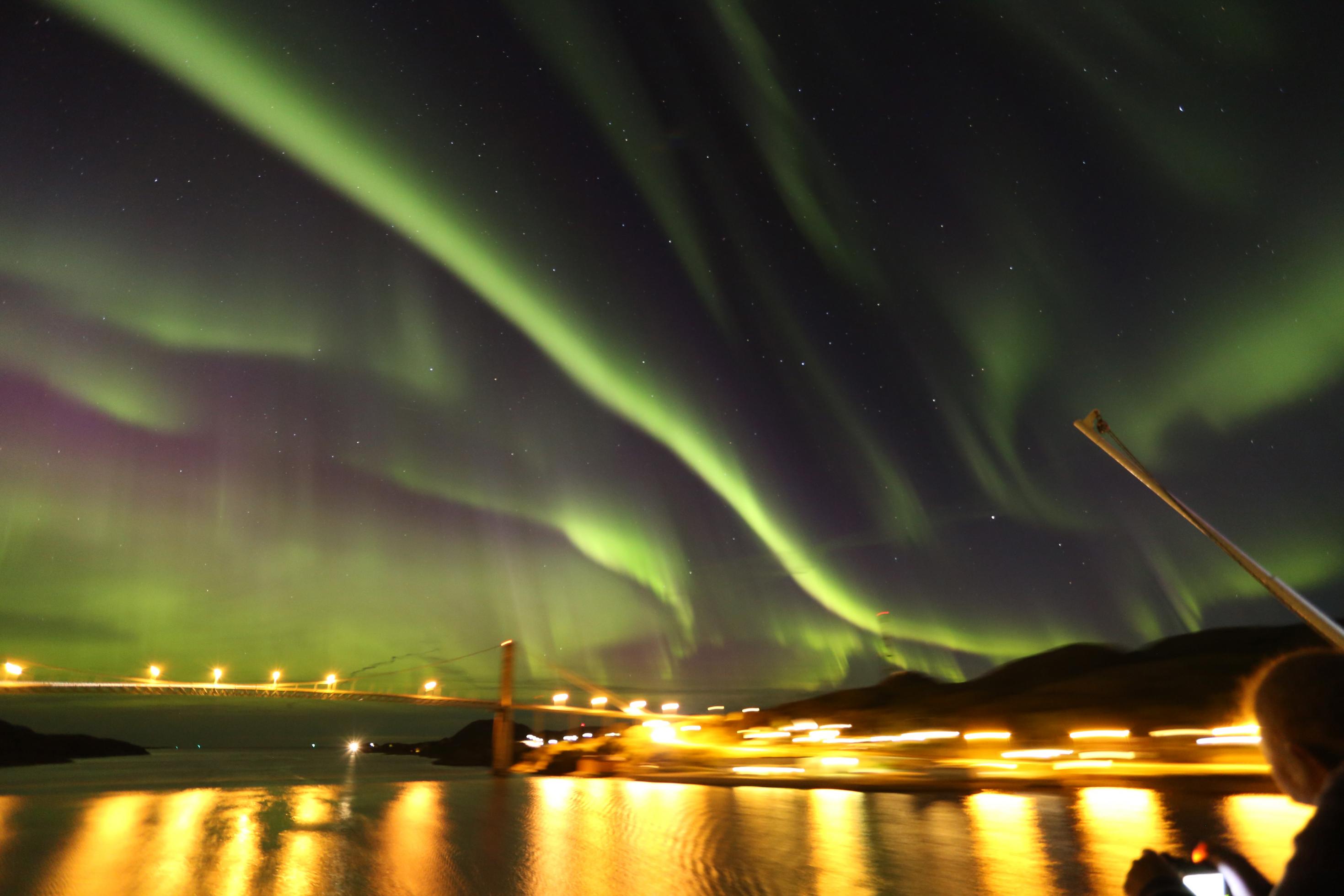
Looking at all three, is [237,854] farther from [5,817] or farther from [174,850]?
[5,817]

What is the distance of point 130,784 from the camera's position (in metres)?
69.1

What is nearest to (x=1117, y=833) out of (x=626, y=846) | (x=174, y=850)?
(x=626, y=846)

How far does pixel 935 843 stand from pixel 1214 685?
174096 millimetres

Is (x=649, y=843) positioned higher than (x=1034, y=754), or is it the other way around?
(x=649, y=843)

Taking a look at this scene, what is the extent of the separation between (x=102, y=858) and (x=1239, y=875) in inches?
787

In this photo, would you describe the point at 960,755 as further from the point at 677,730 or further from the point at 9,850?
the point at 677,730

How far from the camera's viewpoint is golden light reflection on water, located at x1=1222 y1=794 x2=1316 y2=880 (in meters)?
11.0

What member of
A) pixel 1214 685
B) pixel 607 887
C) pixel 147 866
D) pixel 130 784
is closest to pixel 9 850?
pixel 147 866

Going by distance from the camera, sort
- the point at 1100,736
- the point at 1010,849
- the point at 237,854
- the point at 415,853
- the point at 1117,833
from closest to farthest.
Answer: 1. the point at 1010,849
2. the point at 1117,833
3. the point at 415,853
4. the point at 237,854
5. the point at 1100,736

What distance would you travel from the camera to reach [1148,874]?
7.19ft

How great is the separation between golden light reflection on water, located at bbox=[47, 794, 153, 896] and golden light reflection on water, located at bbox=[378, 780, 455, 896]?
3.50 meters

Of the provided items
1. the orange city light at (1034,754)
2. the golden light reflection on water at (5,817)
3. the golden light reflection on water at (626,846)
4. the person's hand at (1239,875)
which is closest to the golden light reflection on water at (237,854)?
the golden light reflection on water at (626,846)

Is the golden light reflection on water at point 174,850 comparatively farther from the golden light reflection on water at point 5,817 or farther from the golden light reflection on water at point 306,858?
the golden light reflection on water at point 5,817

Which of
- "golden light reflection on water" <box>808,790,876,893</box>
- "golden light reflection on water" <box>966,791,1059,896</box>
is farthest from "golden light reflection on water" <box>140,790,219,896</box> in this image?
"golden light reflection on water" <box>966,791,1059,896</box>
